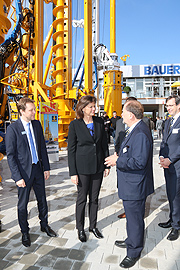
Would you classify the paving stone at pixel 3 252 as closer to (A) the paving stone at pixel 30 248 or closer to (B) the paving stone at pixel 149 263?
(A) the paving stone at pixel 30 248

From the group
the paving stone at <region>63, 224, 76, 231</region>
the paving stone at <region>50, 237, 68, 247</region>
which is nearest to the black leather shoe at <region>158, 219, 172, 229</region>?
the paving stone at <region>63, 224, 76, 231</region>

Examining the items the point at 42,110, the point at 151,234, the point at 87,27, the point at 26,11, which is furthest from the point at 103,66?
the point at 151,234

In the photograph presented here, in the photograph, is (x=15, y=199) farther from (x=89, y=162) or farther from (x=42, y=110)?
(x=42, y=110)

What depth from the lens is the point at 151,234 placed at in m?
2.96

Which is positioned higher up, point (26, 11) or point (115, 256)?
point (26, 11)

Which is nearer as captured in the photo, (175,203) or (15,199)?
(175,203)

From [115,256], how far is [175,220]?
3.16ft

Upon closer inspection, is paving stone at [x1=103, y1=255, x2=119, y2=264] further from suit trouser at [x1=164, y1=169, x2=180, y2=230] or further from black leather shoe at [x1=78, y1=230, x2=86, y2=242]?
suit trouser at [x1=164, y1=169, x2=180, y2=230]

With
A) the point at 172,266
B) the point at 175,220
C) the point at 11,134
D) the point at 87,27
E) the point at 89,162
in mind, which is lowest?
the point at 172,266

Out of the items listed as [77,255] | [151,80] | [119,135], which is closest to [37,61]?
[119,135]

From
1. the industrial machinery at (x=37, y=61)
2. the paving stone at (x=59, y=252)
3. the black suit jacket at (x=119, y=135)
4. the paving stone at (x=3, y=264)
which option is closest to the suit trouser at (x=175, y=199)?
the black suit jacket at (x=119, y=135)

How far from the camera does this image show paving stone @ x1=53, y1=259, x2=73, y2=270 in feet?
7.43

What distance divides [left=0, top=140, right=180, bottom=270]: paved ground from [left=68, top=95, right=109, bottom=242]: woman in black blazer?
244 millimetres

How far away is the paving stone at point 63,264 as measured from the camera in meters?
2.26
